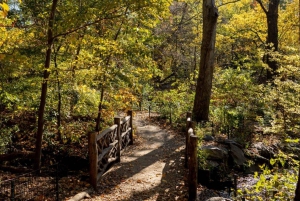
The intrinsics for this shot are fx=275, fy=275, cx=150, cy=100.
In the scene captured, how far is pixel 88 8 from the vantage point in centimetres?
656

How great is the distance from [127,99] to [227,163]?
13.9 ft

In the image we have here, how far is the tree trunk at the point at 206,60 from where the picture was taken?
11203 mm

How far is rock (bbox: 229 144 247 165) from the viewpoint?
28.2 ft

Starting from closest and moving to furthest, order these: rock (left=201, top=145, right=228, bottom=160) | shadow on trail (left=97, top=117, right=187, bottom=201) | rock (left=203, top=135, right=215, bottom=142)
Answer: shadow on trail (left=97, top=117, right=187, bottom=201) → rock (left=201, top=145, right=228, bottom=160) → rock (left=203, top=135, right=215, bottom=142)

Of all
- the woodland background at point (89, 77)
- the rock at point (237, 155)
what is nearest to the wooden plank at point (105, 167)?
the woodland background at point (89, 77)

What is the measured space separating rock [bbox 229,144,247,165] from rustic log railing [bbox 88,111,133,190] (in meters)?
3.66

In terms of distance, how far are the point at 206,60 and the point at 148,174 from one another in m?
5.81

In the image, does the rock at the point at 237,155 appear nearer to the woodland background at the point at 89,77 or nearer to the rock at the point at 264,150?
the woodland background at the point at 89,77

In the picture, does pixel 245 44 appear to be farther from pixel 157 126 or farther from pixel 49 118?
pixel 49 118

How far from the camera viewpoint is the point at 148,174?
796 centimetres

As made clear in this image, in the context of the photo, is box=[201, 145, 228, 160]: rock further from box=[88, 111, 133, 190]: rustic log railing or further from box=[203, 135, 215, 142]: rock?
box=[88, 111, 133, 190]: rustic log railing

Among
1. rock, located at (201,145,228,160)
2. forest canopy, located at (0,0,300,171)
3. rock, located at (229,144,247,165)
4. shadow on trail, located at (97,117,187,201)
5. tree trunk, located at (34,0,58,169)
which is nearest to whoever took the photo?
tree trunk, located at (34,0,58,169)

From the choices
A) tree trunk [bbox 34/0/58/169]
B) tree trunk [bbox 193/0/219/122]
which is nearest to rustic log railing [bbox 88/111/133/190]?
tree trunk [bbox 34/0/58/169]

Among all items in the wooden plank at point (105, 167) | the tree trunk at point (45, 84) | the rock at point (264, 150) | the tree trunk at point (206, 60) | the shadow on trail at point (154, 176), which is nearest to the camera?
the tree trunk at point (45, 84)
